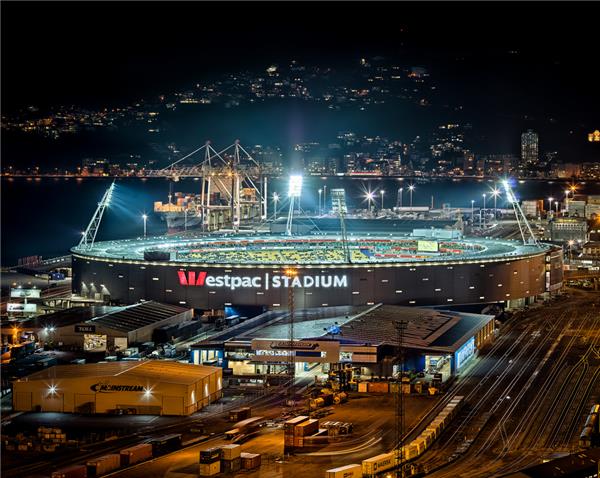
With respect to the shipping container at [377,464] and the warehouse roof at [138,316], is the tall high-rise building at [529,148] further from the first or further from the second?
the shipping container at [377,464]

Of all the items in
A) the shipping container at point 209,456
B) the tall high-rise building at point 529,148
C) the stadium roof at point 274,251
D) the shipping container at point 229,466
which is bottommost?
the shipping container at point 229,466

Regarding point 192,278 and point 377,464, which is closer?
point 377,464

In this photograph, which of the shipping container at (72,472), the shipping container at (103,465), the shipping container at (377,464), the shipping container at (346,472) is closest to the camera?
the shipping container at (346,472)

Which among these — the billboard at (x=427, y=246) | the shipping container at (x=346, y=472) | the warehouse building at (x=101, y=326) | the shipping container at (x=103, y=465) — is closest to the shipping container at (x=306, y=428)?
the shipping container at (x=346, y=472)

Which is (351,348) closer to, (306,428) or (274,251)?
(306,428)

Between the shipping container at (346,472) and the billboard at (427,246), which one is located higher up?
the billboard at (427,246)

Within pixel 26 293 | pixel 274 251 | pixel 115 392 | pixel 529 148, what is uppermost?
pixel 529 148

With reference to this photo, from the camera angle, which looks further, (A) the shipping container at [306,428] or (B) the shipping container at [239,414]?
(B) the shipping container at [239,414]

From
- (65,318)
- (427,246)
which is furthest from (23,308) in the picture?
(427,246)
